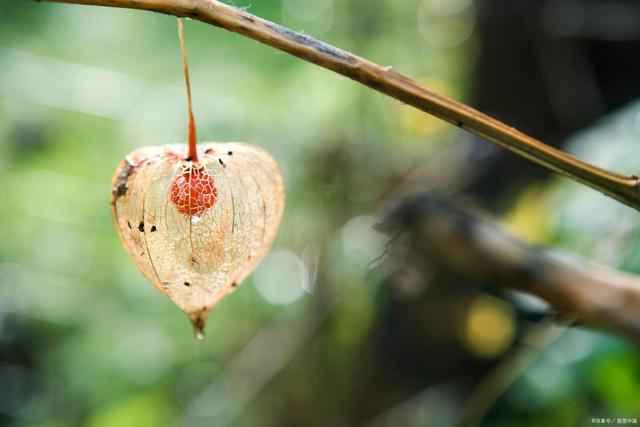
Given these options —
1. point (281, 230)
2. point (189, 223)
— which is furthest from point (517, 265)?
point (281, 230)

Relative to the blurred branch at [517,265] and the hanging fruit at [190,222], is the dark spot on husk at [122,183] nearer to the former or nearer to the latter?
the hanging fruit at [190,222]

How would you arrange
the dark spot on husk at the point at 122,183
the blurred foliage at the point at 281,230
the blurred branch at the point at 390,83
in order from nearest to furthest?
the blurred branch at the point at 390,83 → the dark spot on husk at the point at 122,183 → the blurred foliage at the point at 281,230

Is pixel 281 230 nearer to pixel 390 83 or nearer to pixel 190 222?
pixel 190 222

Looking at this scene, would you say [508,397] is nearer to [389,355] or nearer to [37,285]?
[389,355]

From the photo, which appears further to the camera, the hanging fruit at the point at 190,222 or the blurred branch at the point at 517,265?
the blurred branch at the point at 517,265

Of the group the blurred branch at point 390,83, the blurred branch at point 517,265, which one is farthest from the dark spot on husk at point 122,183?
the blurred branch at point 517,265

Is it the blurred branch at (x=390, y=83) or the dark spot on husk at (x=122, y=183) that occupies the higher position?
the blurred branch at (x=390, y=83)

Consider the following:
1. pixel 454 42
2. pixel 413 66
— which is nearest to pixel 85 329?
pixel 413 66

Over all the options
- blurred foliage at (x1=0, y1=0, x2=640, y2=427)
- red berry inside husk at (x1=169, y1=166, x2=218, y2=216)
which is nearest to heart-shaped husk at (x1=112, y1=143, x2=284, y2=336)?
red berry inside husk at (x1=169, y1=166, x2=218, y2=216)
